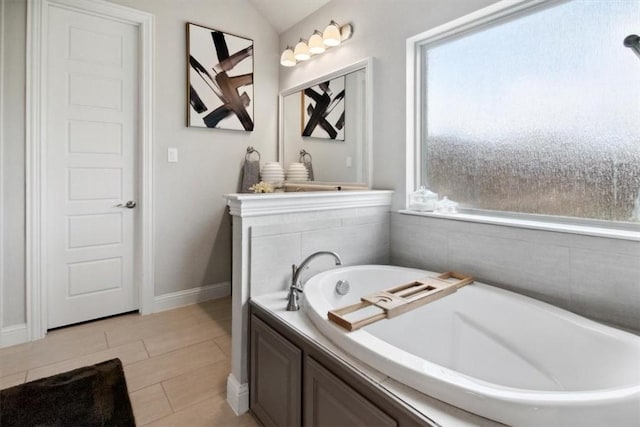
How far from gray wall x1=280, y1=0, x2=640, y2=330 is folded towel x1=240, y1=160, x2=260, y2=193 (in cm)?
94

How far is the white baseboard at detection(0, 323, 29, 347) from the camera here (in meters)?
2.20

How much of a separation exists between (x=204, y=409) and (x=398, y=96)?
2.10 metres

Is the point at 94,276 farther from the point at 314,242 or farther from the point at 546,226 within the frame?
the point at 546,226

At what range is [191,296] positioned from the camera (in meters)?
2.98

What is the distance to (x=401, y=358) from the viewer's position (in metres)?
1.02

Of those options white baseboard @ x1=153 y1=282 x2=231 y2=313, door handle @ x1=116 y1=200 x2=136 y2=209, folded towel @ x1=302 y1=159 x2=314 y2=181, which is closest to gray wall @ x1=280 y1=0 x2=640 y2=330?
folded towel @ x1=302 y1=159 x2=314 y2=181

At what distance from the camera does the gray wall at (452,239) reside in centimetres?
136

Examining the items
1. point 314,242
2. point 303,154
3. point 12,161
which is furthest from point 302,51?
point 12,161

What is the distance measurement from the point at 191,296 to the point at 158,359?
0.93 metres

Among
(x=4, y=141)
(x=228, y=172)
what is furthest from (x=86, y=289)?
(x=228, y=172)

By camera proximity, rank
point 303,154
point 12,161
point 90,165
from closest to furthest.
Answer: point 12,161 → point 90,165 → point 303,154

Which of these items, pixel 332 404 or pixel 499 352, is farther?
pixel 499 352

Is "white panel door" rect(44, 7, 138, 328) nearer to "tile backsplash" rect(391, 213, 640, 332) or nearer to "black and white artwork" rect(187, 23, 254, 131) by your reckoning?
"black and white artwork" rect(187, 23, 254, 131)

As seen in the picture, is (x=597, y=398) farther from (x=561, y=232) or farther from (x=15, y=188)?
(x=15, y=188)
